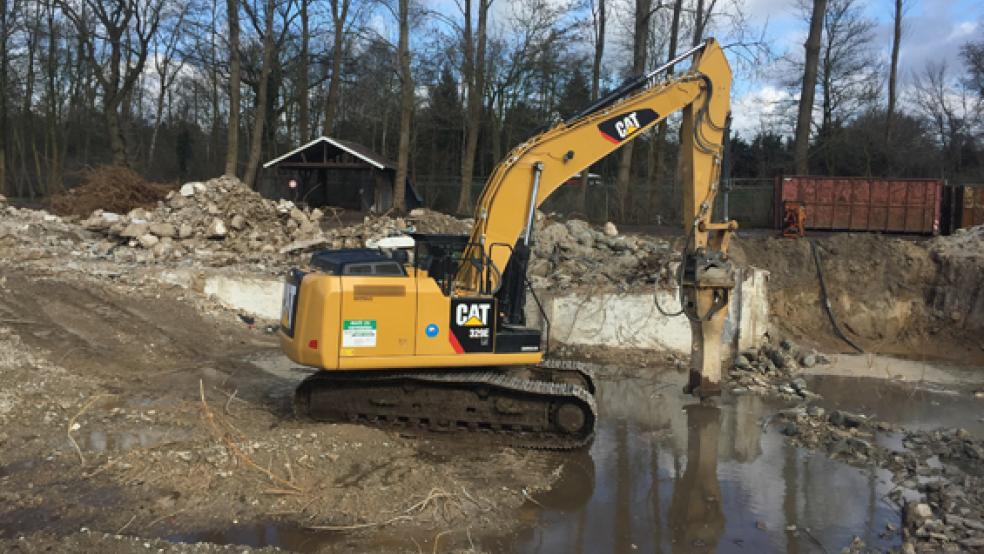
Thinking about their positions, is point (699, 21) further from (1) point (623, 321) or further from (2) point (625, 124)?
(2) point (625, 124)

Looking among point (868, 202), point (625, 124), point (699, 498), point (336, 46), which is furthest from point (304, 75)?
point (699, 498)

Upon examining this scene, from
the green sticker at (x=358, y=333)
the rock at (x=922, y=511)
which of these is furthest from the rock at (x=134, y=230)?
the rock at (x=922, y=511)

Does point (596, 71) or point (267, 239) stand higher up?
point (596, 71)

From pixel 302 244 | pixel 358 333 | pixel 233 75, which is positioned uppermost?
pixel 233 75

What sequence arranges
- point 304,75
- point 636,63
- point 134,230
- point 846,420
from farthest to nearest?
point 304,75, point 636,63, point 134,230, point 846,420

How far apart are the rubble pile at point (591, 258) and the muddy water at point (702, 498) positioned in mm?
4826

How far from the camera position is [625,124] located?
8352 mm

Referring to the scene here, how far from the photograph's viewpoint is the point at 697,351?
8.43 metres

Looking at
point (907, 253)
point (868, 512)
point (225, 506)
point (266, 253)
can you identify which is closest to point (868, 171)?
point (907, 253)

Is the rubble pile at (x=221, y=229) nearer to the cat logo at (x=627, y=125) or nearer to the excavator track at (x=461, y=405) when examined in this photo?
the excavator track at (x=461, y=405)

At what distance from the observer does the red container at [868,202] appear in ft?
66.7

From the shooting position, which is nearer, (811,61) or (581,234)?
(581,234)

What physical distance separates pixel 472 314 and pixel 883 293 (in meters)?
11.6

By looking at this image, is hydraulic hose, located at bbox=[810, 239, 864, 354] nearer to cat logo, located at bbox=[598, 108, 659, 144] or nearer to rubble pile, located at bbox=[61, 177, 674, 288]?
rubble pile, located at bbox=[61, 177, 674, 288]
